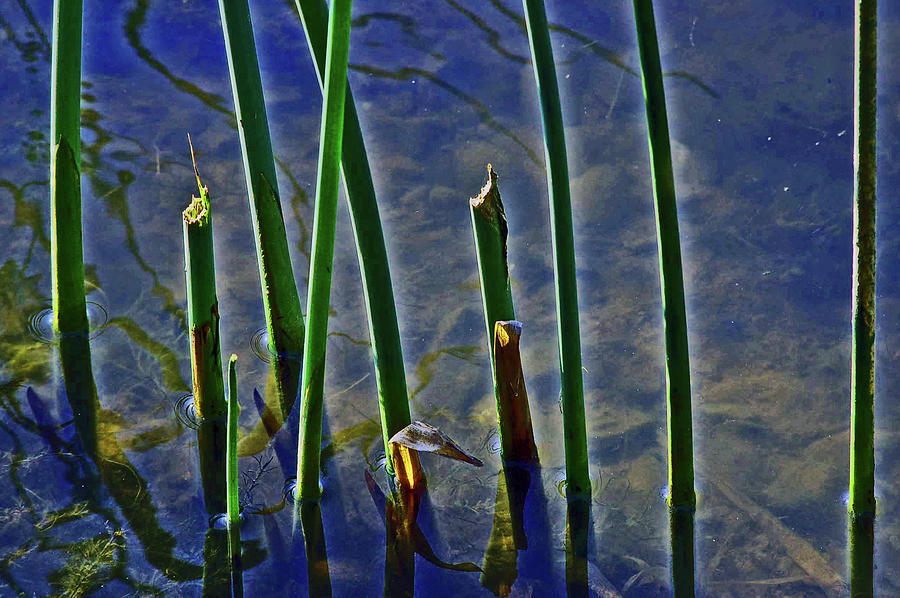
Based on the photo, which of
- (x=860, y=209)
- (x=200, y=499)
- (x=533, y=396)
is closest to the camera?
(x=860, y=209)

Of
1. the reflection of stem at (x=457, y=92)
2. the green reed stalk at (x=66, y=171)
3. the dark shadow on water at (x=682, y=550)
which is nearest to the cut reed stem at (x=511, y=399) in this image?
the dark shadow on water at (x=682, y=550)

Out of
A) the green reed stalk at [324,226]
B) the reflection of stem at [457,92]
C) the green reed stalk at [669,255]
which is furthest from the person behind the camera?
the reflection of stem at [457,92]

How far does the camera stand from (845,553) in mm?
1835

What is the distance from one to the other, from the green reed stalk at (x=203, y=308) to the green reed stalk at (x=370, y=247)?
0.25 m

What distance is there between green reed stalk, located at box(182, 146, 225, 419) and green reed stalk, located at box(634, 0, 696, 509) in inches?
27.3

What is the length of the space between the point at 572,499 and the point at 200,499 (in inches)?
25.6

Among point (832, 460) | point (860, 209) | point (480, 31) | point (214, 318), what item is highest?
point (480, 31)

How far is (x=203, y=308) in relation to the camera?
186 cm

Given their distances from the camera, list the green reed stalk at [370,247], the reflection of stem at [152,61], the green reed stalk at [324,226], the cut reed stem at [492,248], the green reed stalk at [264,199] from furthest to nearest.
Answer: the reflection of stem at [152,61] → the green reed stalk at [264,199] → the cut reed stem at [492,248] → the green reed stalk at [370,247] → the green reed stalk at [324,226]

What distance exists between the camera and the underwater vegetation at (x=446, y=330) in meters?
1.71

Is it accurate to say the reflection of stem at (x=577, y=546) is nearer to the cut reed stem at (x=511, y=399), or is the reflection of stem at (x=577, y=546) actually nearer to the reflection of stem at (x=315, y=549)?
the cut reed stem at (x=511, y=399)

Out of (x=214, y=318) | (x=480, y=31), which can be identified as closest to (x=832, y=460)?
(x=214, y=318)

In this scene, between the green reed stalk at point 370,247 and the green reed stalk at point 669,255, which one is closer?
the green reed stalk at point 669,255

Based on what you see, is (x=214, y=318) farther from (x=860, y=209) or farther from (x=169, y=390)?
(x=860, y=209)
